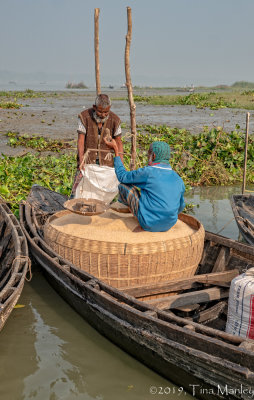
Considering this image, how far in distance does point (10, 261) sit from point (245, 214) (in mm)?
3510

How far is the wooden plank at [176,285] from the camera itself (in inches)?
154

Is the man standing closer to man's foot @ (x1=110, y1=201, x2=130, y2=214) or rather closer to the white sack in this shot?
the white sack

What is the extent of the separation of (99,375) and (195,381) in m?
0.87

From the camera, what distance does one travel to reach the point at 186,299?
12.5 ft

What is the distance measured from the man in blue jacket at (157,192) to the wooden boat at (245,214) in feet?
6.00

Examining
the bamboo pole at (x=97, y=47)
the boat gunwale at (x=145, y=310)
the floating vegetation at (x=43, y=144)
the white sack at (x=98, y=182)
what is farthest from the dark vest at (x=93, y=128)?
the floating vegetation at (x=43, y=144)

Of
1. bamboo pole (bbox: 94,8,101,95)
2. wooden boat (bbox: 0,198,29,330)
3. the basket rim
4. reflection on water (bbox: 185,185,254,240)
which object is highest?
bamboo pole (bbox: 94,8,101,95)

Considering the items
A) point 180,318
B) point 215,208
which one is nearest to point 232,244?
point 180,318

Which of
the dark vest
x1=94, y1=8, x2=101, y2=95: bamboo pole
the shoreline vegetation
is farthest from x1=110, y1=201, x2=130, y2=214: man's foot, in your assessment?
the shoreline vegetation

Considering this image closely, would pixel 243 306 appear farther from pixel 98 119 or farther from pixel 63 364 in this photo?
pixel 98 119

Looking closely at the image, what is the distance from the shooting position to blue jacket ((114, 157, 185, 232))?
395cm

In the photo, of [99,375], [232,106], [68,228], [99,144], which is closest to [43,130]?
[99,144]

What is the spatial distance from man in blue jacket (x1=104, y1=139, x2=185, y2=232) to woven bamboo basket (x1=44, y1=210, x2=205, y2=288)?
16 cm

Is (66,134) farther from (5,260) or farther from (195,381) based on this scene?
(195,381)
